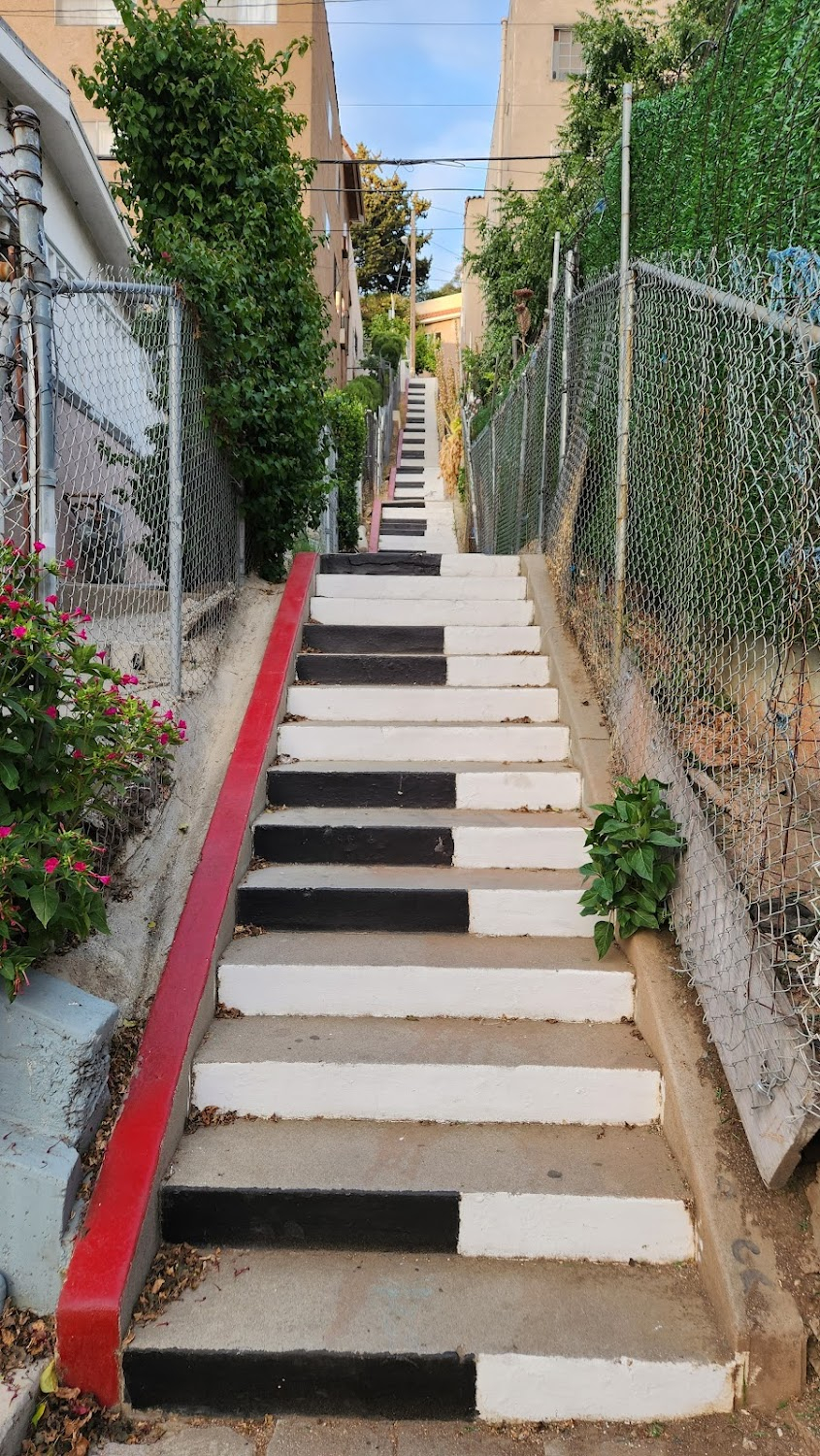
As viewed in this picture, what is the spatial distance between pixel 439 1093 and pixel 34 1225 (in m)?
1.10

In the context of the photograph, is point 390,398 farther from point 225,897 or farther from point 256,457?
point 225,897

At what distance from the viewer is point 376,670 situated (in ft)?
14.9

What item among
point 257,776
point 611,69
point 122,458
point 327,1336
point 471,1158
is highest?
point 611,69

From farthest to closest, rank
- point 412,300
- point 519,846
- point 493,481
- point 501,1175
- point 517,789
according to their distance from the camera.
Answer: point 412,300
point 493,481
point 517,789
point 519,846
point 501,1175

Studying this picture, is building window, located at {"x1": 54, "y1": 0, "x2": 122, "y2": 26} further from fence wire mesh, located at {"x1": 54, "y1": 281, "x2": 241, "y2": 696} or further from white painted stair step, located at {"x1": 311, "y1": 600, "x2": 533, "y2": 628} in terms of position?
white painted stair step, located at {"x1": 311, "y1": 600, "x2": 533, "y2": 628}

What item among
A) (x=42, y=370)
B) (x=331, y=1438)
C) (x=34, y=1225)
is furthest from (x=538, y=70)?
(x=331, y=1438)

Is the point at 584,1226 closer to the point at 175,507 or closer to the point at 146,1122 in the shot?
the point at 146,1122

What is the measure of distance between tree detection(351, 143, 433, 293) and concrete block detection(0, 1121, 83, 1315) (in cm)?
3973

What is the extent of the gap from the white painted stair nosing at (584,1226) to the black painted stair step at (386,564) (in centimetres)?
392

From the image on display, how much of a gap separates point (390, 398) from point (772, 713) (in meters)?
23.0

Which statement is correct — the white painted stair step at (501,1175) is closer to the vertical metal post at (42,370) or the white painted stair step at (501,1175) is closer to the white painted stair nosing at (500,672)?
the vertical metal post at (42,370)

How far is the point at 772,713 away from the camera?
7.79 ft

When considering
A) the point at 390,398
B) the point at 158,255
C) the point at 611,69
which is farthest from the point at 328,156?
the point at 158,255

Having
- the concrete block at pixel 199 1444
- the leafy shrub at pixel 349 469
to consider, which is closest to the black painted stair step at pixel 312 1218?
the concrete block at pixel 199 1444
